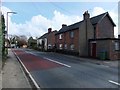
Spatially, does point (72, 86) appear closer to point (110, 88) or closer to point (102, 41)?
point (110, 88)

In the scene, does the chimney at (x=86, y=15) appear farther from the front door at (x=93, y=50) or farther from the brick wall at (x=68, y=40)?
the front door at (x=93, y=50)

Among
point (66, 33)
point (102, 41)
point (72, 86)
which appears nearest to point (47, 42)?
point (66, 33)

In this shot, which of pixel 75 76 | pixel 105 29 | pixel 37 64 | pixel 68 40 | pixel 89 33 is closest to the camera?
pixel 75 76

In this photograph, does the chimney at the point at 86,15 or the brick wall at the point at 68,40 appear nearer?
the chimney at the point at 86,15

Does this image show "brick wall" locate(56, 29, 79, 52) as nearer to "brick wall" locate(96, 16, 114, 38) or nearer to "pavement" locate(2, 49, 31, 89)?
"brick wall" locate(96, 16, 114, 38)

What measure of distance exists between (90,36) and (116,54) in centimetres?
1058

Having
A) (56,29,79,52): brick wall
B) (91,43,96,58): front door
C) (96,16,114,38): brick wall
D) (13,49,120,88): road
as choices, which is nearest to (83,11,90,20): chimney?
(96,16,114,38): brick wall

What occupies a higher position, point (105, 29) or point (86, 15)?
point (86, 15)

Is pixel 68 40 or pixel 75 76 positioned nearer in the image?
pixel 75 76

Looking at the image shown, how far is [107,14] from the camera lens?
159 feet

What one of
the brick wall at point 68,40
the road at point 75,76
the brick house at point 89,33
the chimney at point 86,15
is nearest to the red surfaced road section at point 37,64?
the road at point 75,76

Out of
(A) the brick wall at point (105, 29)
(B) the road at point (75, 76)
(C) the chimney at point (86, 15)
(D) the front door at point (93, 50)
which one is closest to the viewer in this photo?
(B) the road at point (75, 76)

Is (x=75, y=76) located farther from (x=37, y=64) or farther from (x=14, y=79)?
(x=37, y=64)

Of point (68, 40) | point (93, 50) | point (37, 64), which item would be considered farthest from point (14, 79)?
point (68, 40)
